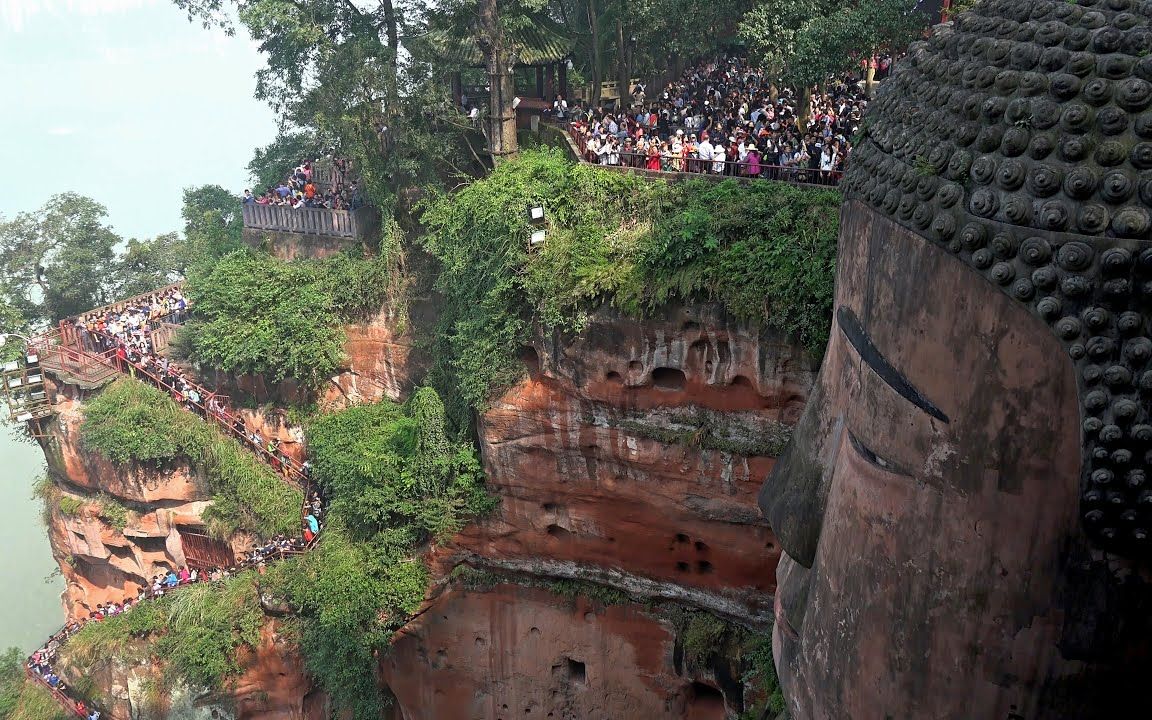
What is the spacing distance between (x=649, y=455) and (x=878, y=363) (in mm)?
8665

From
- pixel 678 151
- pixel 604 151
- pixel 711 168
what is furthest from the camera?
pixel 604 151

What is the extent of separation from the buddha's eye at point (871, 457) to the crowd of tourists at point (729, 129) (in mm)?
8419

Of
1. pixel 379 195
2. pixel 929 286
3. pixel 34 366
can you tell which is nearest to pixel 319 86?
pixel 379 195

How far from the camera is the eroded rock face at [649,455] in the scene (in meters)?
Answer: 15.1

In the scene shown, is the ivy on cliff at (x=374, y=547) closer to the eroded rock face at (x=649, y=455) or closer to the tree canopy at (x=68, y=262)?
the eroded rock face at (x=649, y=455)

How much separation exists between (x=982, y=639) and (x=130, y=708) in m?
19.1

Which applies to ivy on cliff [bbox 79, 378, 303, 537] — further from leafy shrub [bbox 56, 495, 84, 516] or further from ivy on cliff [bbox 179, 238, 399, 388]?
leafy shrub [bbox 56, 495, 84, 516]

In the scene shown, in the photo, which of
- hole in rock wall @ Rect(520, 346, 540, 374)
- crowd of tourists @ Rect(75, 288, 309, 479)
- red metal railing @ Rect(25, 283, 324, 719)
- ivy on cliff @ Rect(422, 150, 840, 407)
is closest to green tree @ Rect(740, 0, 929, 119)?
ivy on cliff @ Rect(422, 150, 840, 407)

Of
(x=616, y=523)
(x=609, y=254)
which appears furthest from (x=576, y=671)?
(x=609, y=254)

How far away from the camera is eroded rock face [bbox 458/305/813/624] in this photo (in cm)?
1509

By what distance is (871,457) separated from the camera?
766 centimetres

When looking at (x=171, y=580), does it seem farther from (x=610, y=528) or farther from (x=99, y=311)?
(x=610, y=528)

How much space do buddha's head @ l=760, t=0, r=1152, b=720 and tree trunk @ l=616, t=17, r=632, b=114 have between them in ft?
51.8

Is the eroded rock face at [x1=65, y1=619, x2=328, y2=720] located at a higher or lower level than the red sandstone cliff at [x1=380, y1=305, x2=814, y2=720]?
lower
